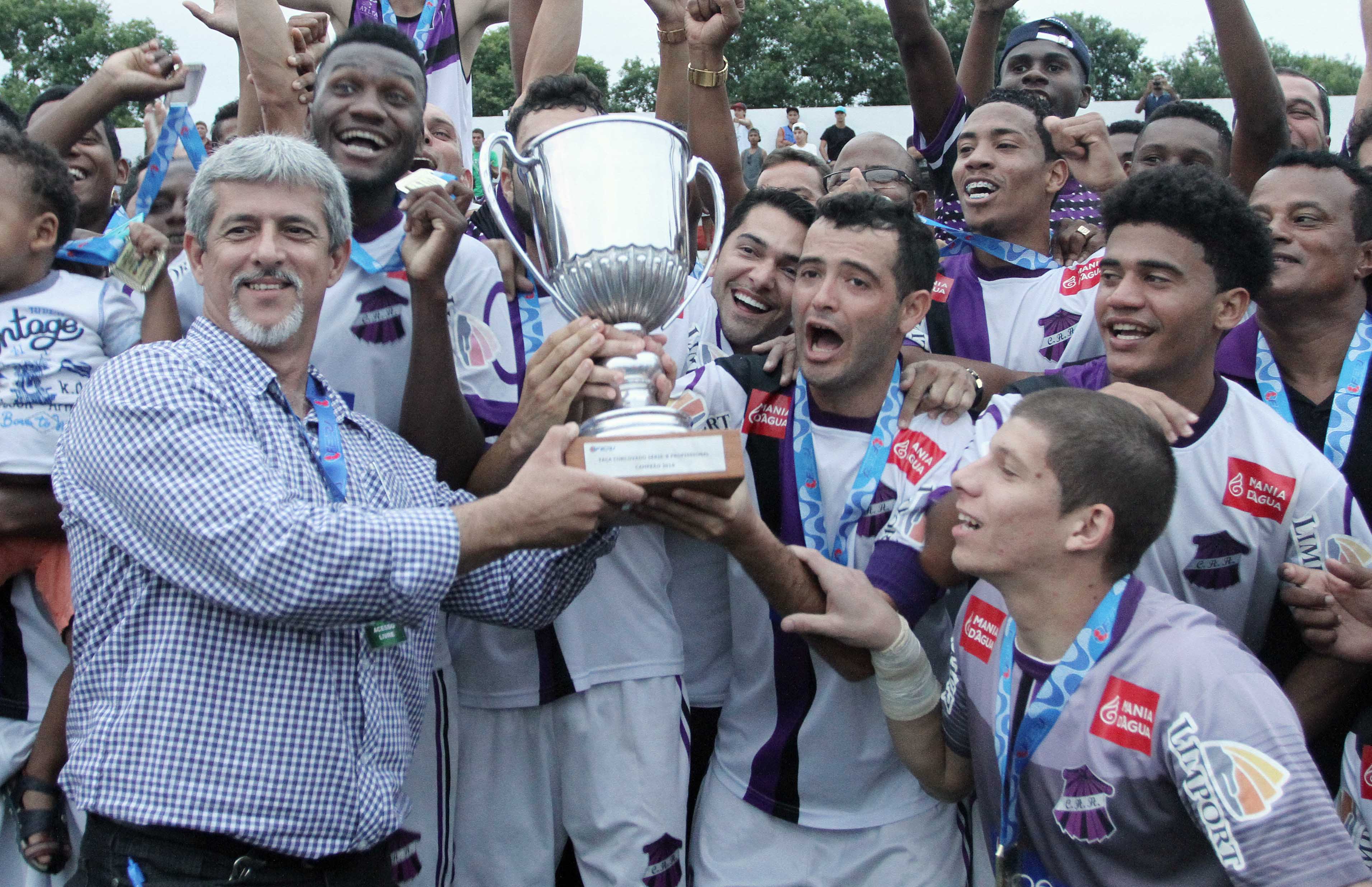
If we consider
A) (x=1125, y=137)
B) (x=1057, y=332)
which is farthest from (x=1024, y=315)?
(x=1125, y=137)

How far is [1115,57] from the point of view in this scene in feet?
202

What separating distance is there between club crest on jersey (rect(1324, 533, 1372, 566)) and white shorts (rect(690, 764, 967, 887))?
1240 millimetres

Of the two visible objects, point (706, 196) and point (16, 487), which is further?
point (706, 196)

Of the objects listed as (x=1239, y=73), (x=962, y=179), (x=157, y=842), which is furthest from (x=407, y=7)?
(x=157, y=842)

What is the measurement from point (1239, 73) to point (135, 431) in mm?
4217

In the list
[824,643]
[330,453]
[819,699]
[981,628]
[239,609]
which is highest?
[330,453]

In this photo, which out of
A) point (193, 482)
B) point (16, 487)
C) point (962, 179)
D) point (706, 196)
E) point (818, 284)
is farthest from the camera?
point (706, 196)

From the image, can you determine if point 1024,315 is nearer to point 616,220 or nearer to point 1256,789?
point 616,220

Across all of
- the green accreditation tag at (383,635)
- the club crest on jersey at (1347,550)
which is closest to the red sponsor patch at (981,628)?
the club crest on jersey at (1347,550)

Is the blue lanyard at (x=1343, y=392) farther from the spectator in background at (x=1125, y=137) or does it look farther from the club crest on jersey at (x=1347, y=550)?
the spectator in background at (x=1125, y=137)

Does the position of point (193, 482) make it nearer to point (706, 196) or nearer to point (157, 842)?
point (157, 842)

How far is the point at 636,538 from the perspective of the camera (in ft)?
10.9

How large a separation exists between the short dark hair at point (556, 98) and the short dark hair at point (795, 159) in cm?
104

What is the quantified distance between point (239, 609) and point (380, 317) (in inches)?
51.4
